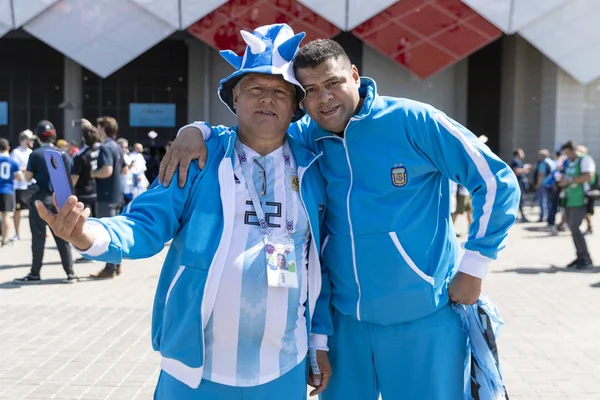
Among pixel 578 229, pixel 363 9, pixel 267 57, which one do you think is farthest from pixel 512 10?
pixel 267 57

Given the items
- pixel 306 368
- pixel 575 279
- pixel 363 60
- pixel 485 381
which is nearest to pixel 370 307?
pixel 306 368

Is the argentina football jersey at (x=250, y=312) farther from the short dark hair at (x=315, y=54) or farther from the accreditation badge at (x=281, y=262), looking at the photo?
the short dark hair at (x=315, y=54)

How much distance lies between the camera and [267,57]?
2.66 metres

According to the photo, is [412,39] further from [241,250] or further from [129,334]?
[241,250]

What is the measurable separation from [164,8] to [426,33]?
31.9 feet

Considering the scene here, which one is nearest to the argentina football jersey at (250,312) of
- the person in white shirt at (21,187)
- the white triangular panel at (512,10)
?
the person in white shirt at (21,187)

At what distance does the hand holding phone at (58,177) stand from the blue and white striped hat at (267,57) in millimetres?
816

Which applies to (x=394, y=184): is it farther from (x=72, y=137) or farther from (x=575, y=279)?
(x=72, y=137)

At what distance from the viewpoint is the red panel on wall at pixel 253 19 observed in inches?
982

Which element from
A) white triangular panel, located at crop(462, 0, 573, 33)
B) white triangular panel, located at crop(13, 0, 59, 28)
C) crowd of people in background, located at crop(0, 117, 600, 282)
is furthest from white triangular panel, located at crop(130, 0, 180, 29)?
crowd of people in background, located at crop(0, 117, 600, 282)

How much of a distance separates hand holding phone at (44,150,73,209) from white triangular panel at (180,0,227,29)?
942 inches

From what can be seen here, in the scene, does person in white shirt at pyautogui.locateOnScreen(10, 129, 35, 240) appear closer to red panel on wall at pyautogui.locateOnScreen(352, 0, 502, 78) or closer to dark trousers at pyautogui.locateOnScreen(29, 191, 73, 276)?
dark trousers at pyautogui.locateOnScreen(29, 191, 73, 276)

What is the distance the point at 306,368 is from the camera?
280 centimetres

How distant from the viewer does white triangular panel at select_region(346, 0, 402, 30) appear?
24.2m
